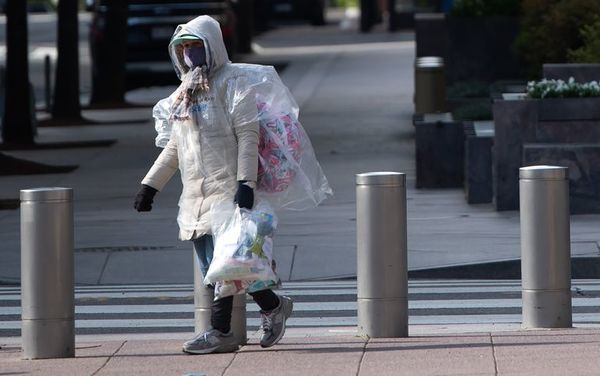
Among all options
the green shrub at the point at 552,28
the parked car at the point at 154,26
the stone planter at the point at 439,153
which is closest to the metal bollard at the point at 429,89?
the green shrub at the point at 552,28

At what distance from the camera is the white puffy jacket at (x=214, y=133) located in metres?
8.06

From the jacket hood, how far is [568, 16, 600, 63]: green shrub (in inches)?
466

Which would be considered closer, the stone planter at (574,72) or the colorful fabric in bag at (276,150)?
the colorful fabric in bag at (276,150)

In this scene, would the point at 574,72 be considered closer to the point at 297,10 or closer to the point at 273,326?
the point at 273,326

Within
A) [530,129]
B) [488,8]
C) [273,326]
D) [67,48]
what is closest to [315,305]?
[273,326]

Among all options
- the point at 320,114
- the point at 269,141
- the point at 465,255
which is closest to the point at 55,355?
the point at 269,141

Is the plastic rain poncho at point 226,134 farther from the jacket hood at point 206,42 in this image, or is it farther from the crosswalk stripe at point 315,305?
the crosswalk stripe at point 315,305

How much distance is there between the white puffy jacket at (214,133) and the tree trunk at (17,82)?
46.3 ft

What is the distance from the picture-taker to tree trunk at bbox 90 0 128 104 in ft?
91.3

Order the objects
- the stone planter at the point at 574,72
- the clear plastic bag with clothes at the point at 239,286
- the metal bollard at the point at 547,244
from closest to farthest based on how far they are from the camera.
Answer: the clear plastic bag with clothes at the point at 239,286 < the metal bollard at the point at 547,244 < the stone planter at the point at 574,72

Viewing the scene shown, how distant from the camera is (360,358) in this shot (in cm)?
779

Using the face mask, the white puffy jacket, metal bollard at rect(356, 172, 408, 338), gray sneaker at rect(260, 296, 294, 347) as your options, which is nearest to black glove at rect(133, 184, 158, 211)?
the white puffy jacket

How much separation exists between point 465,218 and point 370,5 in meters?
36.5

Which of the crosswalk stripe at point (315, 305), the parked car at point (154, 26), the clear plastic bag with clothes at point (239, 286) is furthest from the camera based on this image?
the parked car at point (154, 26)
